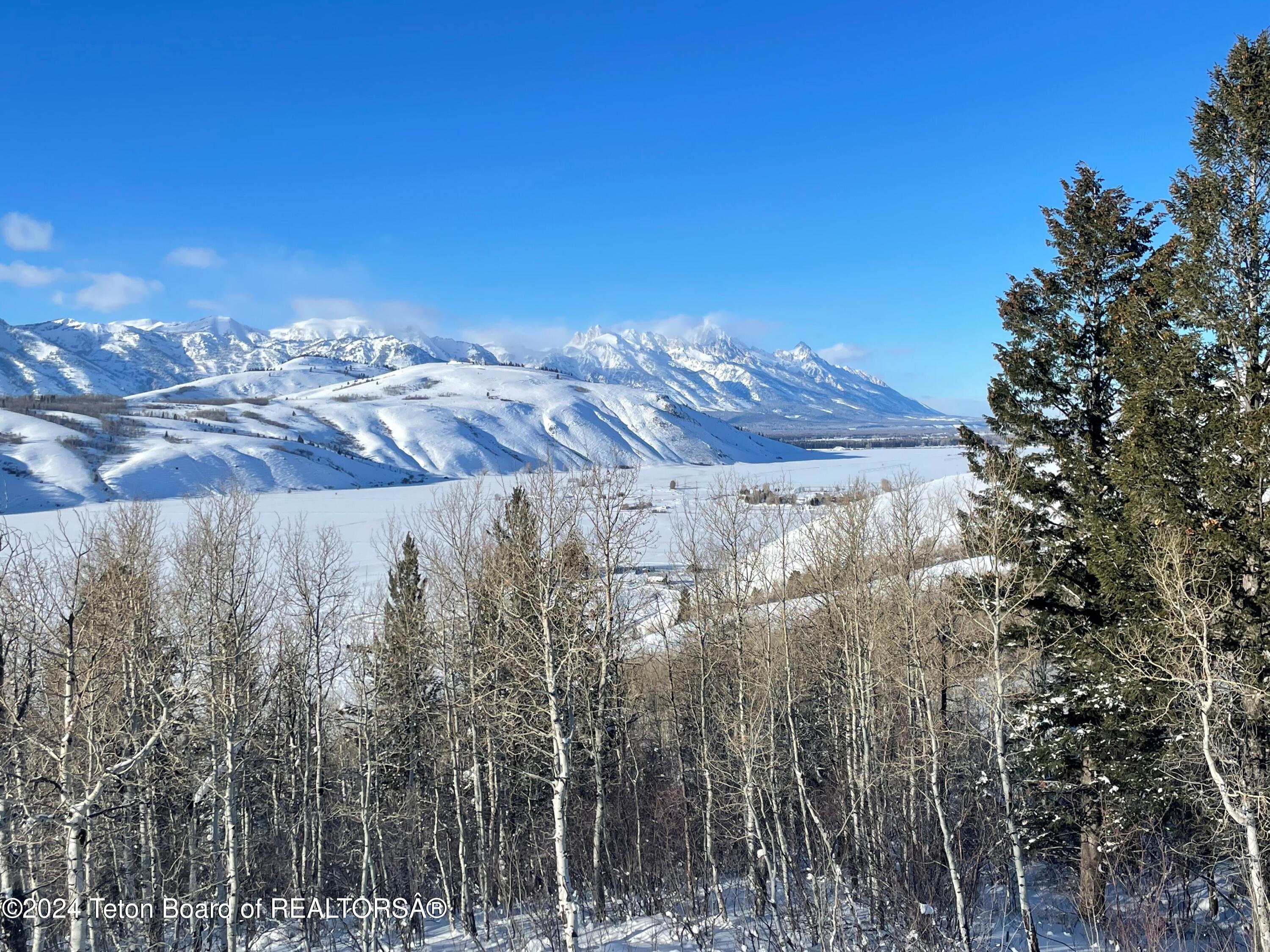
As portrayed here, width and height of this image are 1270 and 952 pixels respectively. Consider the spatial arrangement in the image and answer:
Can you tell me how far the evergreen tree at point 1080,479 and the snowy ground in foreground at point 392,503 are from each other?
11465 mm

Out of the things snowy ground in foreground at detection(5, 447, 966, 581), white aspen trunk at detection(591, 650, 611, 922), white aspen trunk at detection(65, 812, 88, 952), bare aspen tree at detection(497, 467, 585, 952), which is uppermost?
snowy ground in foreground at detection(5, 447, 966, 581)

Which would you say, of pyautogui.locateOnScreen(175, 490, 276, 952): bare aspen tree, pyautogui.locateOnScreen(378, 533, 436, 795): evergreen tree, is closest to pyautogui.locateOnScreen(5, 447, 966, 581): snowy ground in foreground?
pyautogui.locateOnScreen(378, 533, 436, 795): evergreen tree

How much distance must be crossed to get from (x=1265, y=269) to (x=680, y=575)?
32845 millimetres

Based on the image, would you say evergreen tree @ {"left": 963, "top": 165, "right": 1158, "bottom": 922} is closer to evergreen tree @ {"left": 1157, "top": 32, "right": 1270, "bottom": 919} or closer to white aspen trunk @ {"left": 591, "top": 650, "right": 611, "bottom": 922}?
evergreen tree @ {"left": 1157, "top": 32, "right": 1270, "bottom": 919}

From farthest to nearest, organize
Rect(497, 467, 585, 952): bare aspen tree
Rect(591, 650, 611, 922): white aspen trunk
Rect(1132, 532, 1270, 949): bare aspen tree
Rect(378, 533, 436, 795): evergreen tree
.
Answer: Rect(378, 533, 436, 795): evergreen tree → Rect(591, 650, 611, 922): white aspen trunk → Rect(497, 467, 585, 952): bare aspen tree → Rect(1132, 532, 1270, 949): bare aspen tree

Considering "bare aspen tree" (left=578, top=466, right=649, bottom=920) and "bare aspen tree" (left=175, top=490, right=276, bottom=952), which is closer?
"bare aspen tree" (left=578, top=466, right=649, bottom=920)

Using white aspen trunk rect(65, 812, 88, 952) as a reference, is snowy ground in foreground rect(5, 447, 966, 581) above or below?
above

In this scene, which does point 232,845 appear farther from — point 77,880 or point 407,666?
point 407,666

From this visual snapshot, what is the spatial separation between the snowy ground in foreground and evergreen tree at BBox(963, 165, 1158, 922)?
451 inches

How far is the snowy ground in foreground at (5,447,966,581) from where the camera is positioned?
66.2 m

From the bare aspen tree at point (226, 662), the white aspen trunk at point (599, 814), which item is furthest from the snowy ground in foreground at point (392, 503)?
the white aspen trunk at point (599, 814)

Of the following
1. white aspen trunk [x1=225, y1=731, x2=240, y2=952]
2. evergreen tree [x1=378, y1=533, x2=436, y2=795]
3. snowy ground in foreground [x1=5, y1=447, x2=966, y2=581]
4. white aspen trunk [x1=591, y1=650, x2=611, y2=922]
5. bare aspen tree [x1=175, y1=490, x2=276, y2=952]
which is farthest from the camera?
snowy ground in foreground [x1=5, y1=447, x2=966, y2=581]

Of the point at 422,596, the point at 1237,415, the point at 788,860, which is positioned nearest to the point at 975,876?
the point at 788,860

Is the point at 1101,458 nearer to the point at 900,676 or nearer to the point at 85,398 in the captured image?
the point at 900,676
